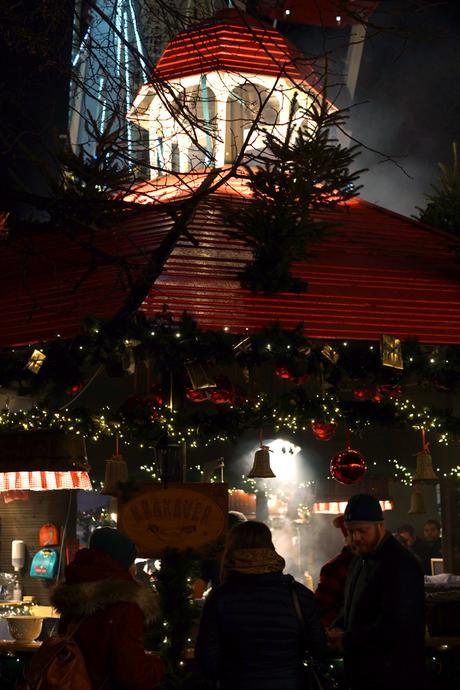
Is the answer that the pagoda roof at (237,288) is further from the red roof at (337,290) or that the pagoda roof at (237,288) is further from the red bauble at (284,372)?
the red bauble at (284,372)

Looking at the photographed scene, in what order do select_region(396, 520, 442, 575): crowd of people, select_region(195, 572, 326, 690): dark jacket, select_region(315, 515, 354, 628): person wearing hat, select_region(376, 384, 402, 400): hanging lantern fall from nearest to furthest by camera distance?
1. select_region(195, 572, 326, 690): dark jacket
2. select_region(315, 515, 354, 628): person wearing hat
3. select_region(376, 384, 402, 400): hanging lantern
4. select_region(396, 520, 442, 575): crowd of people

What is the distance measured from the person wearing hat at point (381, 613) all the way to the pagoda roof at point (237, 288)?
400 centimetres

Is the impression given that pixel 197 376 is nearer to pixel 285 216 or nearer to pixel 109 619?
pixel 285 216

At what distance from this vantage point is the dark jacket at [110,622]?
474 centimetres

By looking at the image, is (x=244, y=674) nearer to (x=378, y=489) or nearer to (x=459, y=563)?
(x=459, y=563)

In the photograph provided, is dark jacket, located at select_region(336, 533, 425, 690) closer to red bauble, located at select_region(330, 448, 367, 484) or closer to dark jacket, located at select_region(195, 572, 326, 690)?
dark jacket, located at select_region(195, 572, 326, 690)

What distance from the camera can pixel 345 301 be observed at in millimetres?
11305

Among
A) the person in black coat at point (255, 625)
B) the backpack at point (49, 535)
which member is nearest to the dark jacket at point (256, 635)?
the person in black coat at point (255, 625)

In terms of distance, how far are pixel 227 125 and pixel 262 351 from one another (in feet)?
24.1

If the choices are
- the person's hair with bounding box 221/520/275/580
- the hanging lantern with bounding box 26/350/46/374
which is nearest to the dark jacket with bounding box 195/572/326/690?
the person's hair with bounding box 221/520/275/580

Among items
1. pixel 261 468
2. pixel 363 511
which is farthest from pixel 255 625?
pixel 261 468

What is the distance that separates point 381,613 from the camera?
607 centimetres

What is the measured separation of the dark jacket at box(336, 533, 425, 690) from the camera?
5996 millimetres

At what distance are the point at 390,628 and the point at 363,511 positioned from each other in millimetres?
774
